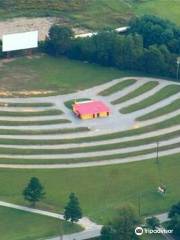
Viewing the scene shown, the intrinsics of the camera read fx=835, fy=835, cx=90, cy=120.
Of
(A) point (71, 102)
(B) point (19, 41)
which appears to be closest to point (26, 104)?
(A) point (71, 102)

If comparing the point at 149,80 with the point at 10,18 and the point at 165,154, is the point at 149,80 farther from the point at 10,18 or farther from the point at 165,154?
the point at 10,18

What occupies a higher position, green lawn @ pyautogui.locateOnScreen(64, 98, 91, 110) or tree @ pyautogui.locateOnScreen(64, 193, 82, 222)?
green lawn @ pyautogui.locateOnScreen(64, 98, 91, 110)

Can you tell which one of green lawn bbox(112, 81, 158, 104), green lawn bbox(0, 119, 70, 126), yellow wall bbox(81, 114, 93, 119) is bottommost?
green lawn bbox(0, 119, 70, 126)

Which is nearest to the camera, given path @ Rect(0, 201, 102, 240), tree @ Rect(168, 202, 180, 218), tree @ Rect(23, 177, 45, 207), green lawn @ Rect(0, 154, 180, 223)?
path @ Rect(0, 201, 102, 240)

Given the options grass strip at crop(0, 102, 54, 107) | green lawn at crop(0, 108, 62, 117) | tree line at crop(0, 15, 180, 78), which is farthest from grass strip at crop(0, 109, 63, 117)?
tree line at crop(0, 15, 180, 78)

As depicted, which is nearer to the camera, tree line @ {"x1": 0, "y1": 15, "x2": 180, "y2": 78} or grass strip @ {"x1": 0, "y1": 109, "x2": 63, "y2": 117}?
grass strip @ {"x1": 0, "y1": 109, "x2": 63, "y2": 117}

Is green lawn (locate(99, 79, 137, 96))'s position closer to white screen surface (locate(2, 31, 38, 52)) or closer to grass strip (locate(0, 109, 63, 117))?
grass strip (locate(0, 109, 63, 117))

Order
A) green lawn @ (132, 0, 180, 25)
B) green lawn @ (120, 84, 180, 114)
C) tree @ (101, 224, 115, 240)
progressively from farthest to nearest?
green lawn @ (132, 0, 180, 25)
green lawn @ (120, 84, 180, 114)
tree @ (101, 224, 115, 240)

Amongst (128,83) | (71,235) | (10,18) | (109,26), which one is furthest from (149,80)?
(71,235)

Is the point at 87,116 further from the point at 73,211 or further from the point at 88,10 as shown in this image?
the point at 88,10
